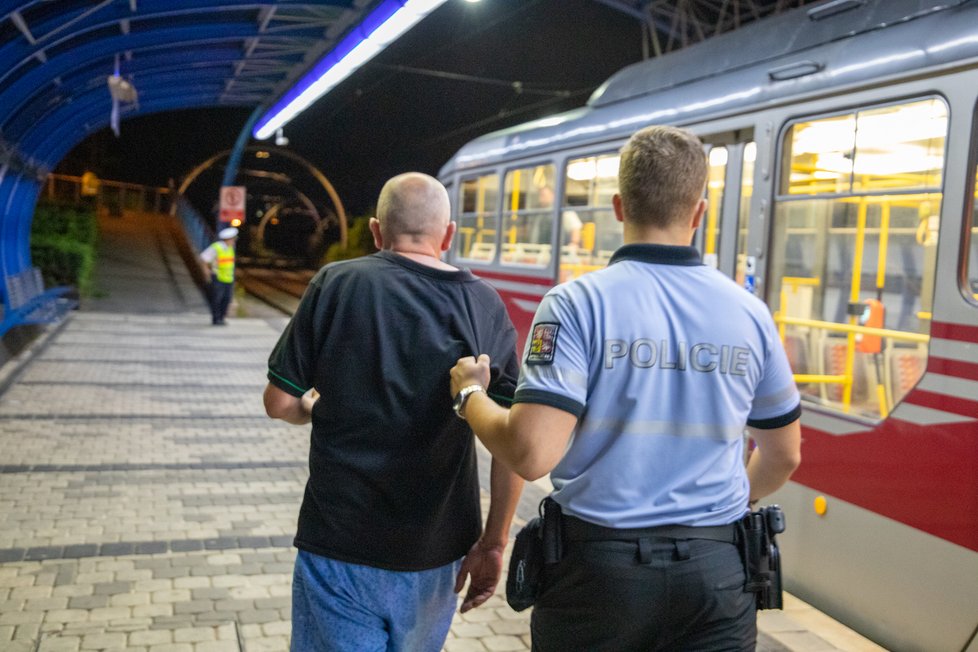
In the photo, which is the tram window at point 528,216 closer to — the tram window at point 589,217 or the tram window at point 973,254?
the tram window at point 589,217

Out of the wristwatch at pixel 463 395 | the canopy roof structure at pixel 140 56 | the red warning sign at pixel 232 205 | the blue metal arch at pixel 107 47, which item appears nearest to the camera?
the wristwatch at pixel 463 395

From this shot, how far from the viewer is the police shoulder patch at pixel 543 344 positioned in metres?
2.07

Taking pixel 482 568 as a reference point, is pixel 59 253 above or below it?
below

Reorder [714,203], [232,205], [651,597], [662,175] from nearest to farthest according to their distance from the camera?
[651,597] < [662,175] < [714,203] < [232,205]

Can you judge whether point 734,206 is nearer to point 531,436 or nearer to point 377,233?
point 377,233

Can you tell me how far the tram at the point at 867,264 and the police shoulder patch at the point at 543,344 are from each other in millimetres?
2728

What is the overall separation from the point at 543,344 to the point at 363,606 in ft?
3.09

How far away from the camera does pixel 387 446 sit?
8.25 ft

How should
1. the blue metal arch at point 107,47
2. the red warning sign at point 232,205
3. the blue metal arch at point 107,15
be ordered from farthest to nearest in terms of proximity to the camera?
the red warning sign at point 232,205 → the blue metal arch at point 107,47 → the blue metal arch at point 107,15

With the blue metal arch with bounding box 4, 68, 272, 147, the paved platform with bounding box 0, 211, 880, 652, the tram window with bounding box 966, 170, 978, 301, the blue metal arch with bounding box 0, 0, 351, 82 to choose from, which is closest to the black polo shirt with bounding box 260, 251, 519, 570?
the paved platform with bounding box 0, 211, 880, 652

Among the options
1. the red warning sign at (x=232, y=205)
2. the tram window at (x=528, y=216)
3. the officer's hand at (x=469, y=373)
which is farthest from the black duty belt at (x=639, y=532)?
the red warning sign at (x=232, y=205)

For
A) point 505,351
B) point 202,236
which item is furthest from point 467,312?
point 202,236

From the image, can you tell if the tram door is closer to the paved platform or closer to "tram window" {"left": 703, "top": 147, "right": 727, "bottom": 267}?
"tram window" {"left": 703, "top": 147, "right": 727, "bottom": 267}

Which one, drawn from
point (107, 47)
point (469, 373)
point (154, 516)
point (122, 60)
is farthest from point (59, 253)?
point (469, 373)
